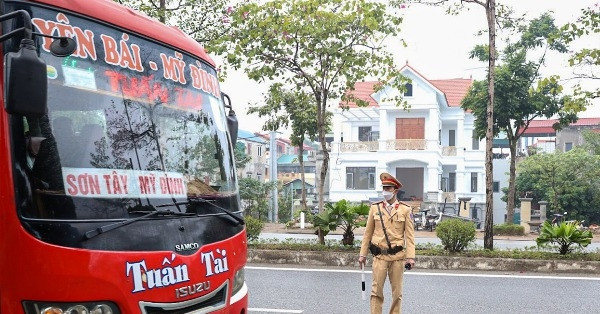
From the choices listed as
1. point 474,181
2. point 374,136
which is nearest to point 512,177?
point 474,181

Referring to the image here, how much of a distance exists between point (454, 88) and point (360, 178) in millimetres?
8620

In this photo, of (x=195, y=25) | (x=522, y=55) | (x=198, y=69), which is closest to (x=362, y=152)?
(x=522, y=55)

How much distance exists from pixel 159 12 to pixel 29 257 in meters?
10.8

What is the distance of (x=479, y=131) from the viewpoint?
2728 cm

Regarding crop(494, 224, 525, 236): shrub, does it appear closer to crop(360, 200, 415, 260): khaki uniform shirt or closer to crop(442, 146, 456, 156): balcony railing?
crop(442, 146, 456, 156): balcony railing

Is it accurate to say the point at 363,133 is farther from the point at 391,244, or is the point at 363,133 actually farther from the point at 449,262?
the point at 391,244

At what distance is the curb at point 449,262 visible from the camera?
456 inches

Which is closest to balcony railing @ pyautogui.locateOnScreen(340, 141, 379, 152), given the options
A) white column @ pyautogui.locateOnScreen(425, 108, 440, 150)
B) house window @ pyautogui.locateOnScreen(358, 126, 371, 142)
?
house window @ pyautogui.locateOnScreen(358, 126, 371, 142)

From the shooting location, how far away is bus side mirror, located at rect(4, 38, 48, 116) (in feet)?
10.7

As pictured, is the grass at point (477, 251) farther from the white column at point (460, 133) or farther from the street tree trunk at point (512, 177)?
the white column at point (460, 133)

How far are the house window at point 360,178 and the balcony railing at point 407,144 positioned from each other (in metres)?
2.00

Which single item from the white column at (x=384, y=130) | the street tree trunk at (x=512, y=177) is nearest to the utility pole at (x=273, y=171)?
the white column at (x=384, y=130)

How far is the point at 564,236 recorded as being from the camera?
11945mm

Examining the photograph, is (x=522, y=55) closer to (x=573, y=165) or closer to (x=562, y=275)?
(x=573, y=165)
